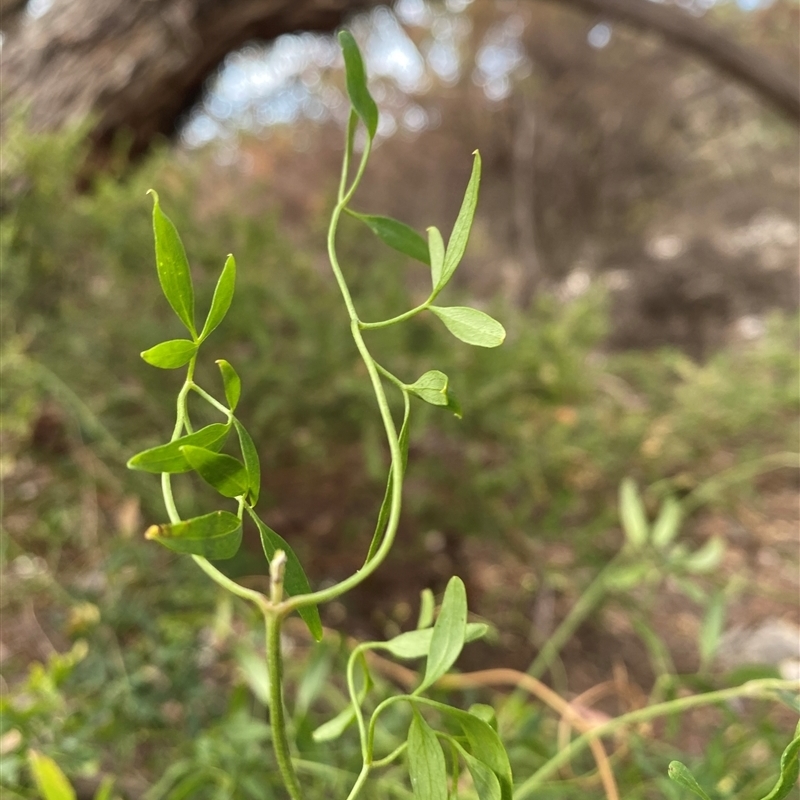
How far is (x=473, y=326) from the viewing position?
129 millimetres

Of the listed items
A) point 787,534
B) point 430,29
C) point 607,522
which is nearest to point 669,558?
point 607,522

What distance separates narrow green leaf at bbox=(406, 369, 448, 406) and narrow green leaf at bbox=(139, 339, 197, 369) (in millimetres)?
45

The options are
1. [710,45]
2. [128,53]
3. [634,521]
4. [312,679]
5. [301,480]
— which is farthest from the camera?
[710,45]

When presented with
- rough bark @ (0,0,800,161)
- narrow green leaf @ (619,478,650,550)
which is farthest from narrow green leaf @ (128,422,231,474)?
rough bark @ (0,0,800,161)

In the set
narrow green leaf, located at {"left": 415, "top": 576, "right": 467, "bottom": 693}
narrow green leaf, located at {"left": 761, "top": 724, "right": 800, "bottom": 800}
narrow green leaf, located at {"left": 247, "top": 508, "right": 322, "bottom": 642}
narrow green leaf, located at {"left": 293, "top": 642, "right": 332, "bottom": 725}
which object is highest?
narrow green leaf, located at {"left": 247, "top": 508, "right": 322, "bottom": 642}

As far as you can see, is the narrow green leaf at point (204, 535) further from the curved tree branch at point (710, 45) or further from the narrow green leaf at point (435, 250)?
the curved tree branch at point (710, 45)

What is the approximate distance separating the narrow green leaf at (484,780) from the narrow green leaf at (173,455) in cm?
8

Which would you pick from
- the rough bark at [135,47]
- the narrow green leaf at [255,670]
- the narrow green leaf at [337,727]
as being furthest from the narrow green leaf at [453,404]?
the rough bark at [135,47]

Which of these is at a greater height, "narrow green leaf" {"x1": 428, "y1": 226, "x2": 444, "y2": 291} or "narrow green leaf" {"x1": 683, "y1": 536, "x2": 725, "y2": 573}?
"narrow green leaf" {"x1": 428, "y1": 226, "x2": 444, "y2": 291}

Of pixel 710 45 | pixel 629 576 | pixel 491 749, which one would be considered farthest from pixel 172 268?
pixel 710 45

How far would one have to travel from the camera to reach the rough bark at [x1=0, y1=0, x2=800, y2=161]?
0.67 metres

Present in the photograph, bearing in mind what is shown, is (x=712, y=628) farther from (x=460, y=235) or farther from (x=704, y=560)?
(x=460, y=235)

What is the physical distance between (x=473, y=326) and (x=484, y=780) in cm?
9

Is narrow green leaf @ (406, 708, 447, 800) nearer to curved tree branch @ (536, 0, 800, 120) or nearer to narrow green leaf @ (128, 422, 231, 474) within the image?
narrow green leaf @ (128, 422, 231, 474)
